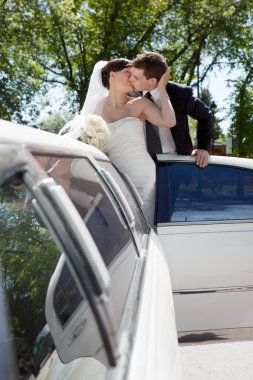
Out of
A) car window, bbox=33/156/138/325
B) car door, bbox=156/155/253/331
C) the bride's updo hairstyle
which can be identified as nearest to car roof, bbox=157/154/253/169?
car door, bbox=156/155/253/331

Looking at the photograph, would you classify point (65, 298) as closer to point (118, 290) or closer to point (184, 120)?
point (118, 290)

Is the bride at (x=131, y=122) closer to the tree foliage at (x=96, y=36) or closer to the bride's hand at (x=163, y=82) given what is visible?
the bride's hand at (x=163, y=82)

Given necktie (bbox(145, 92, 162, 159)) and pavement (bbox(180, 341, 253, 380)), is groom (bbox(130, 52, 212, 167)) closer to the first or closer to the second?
necktie (bbox(145, 92, 162, 159))

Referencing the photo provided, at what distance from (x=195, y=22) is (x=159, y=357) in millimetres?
18809

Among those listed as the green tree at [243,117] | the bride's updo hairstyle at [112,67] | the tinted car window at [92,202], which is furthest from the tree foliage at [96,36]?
the tinted car window at [92,202]

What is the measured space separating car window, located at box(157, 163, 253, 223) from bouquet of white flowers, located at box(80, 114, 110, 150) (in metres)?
0.52

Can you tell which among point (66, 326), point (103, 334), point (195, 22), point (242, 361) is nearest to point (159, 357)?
point (66, 326)

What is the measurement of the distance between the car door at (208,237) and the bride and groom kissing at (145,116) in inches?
4.6

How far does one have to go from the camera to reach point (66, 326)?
145cm

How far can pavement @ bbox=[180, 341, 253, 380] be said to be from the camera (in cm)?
371

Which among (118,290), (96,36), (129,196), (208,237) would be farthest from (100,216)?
(96,36)

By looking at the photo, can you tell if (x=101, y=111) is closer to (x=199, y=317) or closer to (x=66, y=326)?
→ (x=199, y=317)

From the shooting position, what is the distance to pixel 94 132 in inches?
137

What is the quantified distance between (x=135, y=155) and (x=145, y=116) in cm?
29
